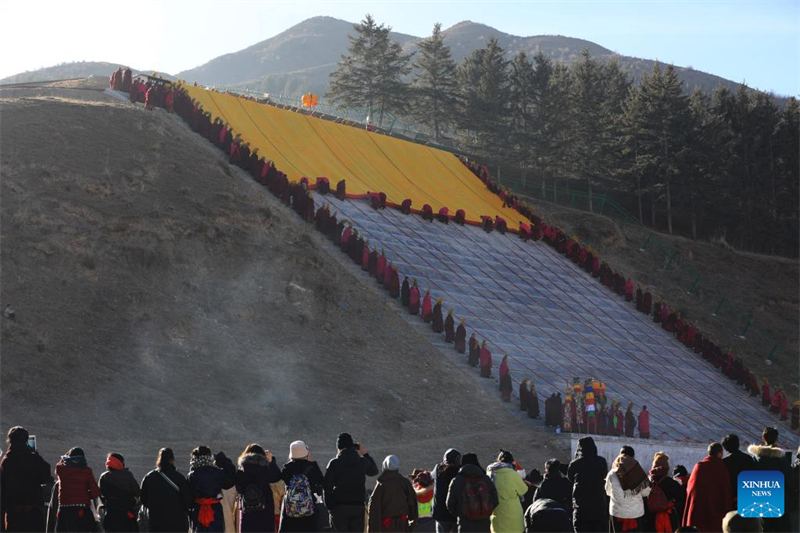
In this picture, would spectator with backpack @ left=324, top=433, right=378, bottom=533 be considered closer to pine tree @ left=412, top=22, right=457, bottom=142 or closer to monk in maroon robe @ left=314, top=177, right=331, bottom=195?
monk in maroon robe @ left=314, top=177, right=331, bottom=195

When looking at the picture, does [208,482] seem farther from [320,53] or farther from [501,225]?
Answer: [320,53]

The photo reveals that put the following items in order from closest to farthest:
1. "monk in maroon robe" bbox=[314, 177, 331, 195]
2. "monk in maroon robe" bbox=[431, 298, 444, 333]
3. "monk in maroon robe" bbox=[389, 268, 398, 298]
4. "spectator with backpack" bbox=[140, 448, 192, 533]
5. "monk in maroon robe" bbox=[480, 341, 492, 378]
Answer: "spectator with backpack" bbox=[140, 448, 192, 533], "monk in maroon robe" bbox=[480, 341, 492, 378], "monk in maroon robe" bbox=[431, 298, 444, 333], "monk in maroon robe" bbox=[389, 268, 398, 298], "monk in maroon robe" bbox=[314, 177, 331, 195]

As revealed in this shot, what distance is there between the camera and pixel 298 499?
10.5m

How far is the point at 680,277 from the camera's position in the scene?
133ft

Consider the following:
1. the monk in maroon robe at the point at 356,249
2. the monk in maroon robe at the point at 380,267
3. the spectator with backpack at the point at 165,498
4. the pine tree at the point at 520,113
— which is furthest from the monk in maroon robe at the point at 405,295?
the pine tree at the point at 520,113

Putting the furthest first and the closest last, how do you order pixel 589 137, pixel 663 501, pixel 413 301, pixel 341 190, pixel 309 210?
pixel 589 137 → pixel 341 190 → pixel 309 210 → pixel 413 301 → pixel 663 501

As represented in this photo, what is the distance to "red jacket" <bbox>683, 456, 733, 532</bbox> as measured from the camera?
10242mm

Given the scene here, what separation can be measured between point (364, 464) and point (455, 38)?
17092 cm

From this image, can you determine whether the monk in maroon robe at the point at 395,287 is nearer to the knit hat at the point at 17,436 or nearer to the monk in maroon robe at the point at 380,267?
the monk in maroon robe at the point at 380,267

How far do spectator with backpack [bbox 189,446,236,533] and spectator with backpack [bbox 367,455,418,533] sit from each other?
4.35ft

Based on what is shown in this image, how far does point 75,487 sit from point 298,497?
2049 mm

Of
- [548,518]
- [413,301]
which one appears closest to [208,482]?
[548,518]

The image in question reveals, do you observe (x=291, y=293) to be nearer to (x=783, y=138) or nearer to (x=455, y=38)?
(x=783, y=138)

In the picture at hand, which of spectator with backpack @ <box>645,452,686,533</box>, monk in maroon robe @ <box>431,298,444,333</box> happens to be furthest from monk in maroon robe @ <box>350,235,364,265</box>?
spectator with backpack @ <box>645,452,686,533</box>
